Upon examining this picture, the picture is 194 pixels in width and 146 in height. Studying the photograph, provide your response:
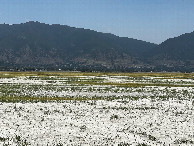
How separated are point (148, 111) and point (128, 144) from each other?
1349 centimetres

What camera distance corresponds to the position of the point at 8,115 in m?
29.0

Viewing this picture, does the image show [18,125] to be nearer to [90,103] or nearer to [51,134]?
[51,134]

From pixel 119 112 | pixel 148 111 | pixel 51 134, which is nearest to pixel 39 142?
pixel 51 134

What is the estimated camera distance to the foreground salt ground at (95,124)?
69.6 ft

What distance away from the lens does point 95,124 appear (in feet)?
86.1

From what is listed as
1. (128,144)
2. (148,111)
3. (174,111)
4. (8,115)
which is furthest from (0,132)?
(174,111)

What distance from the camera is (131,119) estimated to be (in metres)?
28.6

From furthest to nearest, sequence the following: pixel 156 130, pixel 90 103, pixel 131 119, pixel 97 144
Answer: pixel 90 103 → pixel 131 119 → pixel 156 130 → pixel 97 144

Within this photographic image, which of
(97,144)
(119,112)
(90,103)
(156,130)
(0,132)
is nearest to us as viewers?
(97,144)

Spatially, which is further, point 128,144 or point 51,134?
point 51,134

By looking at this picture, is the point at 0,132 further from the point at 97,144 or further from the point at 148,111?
the point at 148,111

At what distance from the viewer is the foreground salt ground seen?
21.2 metres

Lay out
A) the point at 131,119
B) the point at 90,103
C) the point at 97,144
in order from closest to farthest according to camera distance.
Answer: the point at 97,144
the point at 131,119
the point at 90,103

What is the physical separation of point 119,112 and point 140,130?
8.33m
